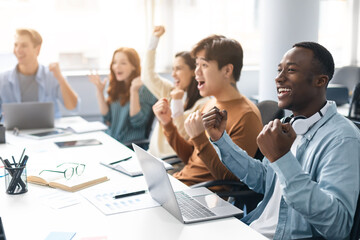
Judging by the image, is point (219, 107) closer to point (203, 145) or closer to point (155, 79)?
point (203, 145)

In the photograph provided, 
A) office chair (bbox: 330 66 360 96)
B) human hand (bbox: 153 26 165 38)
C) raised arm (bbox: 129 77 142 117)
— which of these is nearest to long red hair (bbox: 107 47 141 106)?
raised arm (bbox: 129 77 142 117)

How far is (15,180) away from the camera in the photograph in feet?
5.99

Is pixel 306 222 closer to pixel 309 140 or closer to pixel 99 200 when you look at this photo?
pixel 309 140

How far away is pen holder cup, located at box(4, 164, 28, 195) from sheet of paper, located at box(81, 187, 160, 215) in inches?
9.7

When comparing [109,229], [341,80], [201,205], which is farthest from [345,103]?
[109,229]

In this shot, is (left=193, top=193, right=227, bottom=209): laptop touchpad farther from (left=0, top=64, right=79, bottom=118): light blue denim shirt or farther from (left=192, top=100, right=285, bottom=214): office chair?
(left=0, top=64, right=79, bottom=118): light blue denim shirt

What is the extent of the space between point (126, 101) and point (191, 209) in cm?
225

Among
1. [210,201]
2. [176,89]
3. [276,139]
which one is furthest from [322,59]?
[176,89]

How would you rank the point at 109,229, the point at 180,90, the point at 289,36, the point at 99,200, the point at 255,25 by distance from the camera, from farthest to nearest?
the point at 255,25 → the point at 289,36 → the point at 180,90 → the point at 99,200 → the point at 109,229

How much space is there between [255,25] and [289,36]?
2.44m

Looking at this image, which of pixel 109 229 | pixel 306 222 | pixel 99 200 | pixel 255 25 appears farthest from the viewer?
pixel 255 25

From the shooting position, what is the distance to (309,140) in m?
1.63

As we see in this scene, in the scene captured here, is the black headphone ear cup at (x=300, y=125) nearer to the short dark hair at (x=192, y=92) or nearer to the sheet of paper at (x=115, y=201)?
the sheet of paper at (x=115, y=201)

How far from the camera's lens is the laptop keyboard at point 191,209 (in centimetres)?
155
